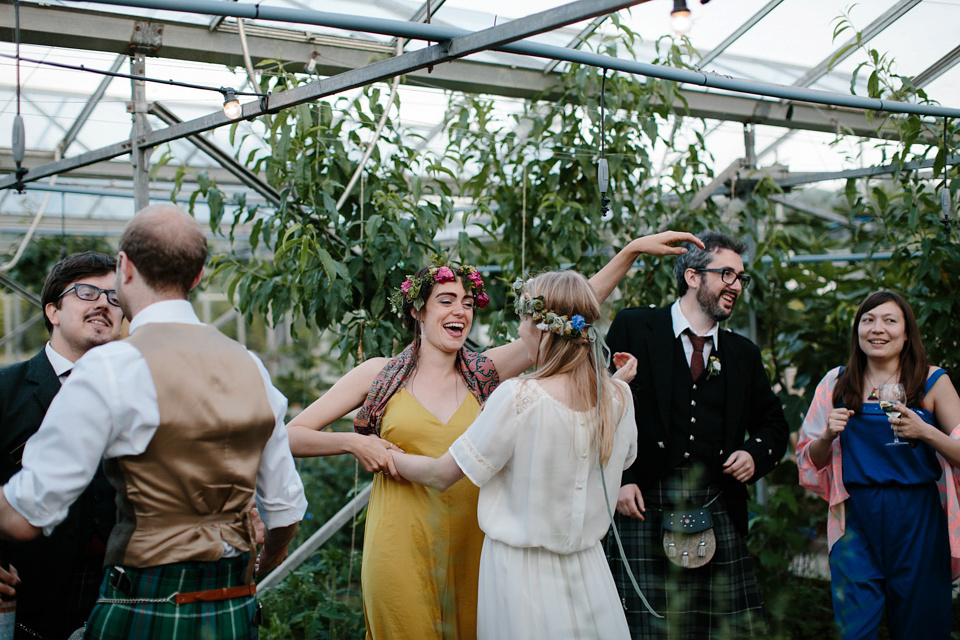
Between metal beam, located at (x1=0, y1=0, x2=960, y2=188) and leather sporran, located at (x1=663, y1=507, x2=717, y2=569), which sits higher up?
metal beam, located at (x1=0, y1=0, x2=960, y2=188)

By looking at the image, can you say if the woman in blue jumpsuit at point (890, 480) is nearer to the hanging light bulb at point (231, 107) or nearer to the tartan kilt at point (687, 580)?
the tartan kilt at point (687, 580)

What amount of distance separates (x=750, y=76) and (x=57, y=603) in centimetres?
444

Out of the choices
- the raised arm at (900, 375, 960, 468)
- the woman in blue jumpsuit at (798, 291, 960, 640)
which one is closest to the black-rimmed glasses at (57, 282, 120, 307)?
the woman in blue jumpsuit at (798, 291, 960, 640)

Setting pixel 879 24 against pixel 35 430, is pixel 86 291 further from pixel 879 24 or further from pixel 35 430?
pixel 879 24

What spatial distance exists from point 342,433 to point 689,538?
133cm

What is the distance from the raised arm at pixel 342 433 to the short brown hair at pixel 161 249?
3.20ft

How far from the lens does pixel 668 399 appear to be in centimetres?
328

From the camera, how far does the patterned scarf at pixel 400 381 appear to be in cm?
299

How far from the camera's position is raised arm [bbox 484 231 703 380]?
309 centimetres

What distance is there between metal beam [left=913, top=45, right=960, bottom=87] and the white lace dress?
11.7 ft

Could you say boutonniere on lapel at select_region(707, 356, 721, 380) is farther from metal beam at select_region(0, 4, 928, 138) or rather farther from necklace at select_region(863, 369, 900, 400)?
metal beam at select_region(0, 4, 928, 138)

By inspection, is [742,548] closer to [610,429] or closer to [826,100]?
[610,429]

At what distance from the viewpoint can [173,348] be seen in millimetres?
1888

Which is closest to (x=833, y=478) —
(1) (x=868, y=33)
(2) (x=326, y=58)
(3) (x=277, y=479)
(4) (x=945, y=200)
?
(4) (x=945, y=200)
